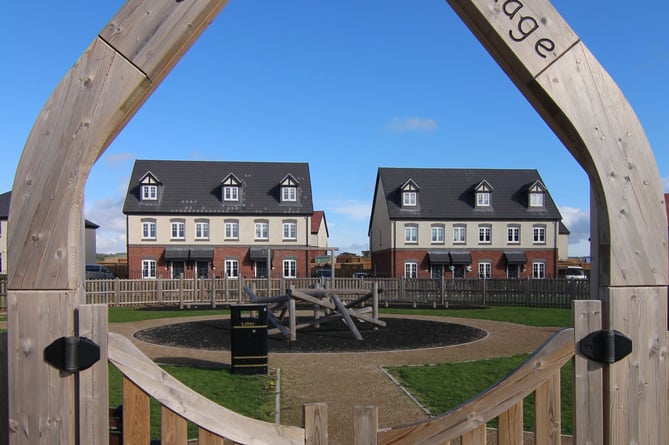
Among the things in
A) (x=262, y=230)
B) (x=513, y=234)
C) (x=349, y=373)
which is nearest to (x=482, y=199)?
(x=513, y=234)

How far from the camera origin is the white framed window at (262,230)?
4584 centimetres

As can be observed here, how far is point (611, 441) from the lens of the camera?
3.19m

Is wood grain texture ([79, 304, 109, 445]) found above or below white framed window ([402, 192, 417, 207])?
below

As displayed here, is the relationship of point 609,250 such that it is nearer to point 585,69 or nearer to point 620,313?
Result: point 620,313

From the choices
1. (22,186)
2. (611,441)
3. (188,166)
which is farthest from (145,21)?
(188,166)

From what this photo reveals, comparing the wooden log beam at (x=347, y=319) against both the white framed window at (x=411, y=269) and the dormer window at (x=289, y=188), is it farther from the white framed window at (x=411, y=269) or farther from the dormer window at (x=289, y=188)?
the white framed window at (x=411, y=269)

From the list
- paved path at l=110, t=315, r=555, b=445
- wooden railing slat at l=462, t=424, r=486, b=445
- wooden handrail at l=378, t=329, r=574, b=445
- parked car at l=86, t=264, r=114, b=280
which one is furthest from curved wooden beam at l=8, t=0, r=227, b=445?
parked car at l=86, t=264, r=114, b=280

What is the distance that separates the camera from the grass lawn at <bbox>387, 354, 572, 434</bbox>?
8120mm

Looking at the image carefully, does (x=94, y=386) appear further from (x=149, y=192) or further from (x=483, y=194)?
(x=483, y=194)

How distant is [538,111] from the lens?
11.1 feet

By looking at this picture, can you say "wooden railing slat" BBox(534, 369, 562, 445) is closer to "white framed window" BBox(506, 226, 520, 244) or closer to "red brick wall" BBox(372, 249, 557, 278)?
"red brick wall" BBox(372, 249, 557, 278)

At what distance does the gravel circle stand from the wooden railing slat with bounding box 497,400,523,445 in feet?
35.8

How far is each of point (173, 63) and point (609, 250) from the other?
105 inches

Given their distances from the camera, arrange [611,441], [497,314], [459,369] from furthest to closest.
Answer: [497,314] → [459,369] → [611,441]
